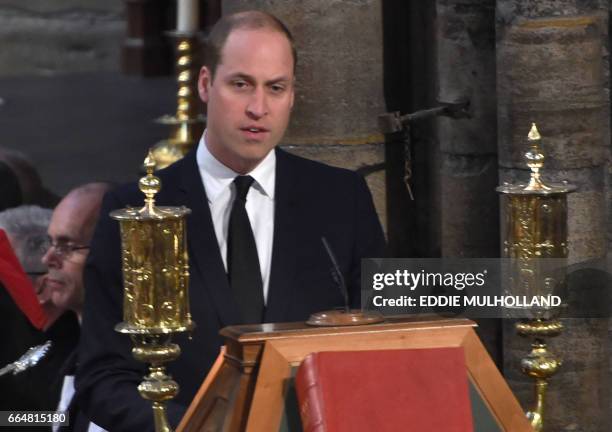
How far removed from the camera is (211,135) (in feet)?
12.8

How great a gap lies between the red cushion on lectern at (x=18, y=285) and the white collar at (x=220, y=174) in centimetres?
105

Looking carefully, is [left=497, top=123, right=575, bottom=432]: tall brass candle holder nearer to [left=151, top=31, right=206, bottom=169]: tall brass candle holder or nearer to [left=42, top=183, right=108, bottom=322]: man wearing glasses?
[left=42, top=183, right=108, bottom=322]: man wearing glasses

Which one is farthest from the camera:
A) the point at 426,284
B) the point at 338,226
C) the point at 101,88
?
the point at 101,88

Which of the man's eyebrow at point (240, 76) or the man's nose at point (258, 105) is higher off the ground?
the man's eyebrow at point (240, 76)

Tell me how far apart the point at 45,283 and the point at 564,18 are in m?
1.61

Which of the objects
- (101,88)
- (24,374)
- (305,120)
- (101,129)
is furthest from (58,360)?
(101,88)

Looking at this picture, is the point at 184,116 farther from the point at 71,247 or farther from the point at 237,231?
the point at 237,231

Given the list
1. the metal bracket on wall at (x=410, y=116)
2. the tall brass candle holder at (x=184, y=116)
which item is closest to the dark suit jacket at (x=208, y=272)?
the metal bracket on wall at (x=410, y=116)

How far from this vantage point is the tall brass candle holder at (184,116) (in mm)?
5850

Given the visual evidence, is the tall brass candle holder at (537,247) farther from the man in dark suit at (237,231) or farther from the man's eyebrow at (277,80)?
the man's eyebrow at (277,80)

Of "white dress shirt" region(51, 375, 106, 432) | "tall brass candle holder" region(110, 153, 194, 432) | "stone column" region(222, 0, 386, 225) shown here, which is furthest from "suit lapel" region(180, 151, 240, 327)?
"stone column" region(222, 0, 386, 225)

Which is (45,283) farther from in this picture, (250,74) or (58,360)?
(250,74)

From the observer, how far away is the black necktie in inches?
150

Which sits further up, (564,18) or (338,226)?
(564,18)
